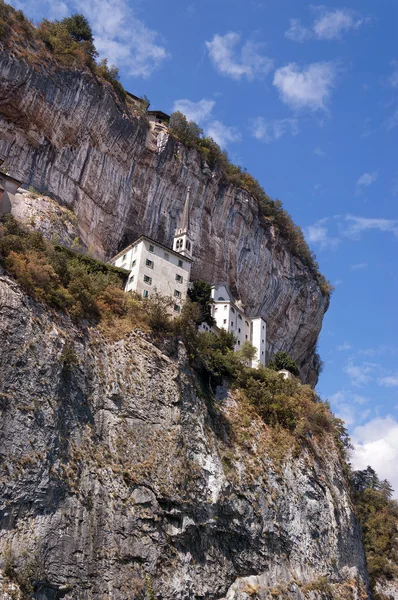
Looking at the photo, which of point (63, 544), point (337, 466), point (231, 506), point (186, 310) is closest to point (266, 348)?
point (337, 466)

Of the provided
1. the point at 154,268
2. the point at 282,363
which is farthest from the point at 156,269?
the point at 282,363

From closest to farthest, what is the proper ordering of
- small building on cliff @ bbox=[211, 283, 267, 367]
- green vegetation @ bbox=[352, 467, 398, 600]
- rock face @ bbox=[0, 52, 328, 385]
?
rock face @ bbox=[0, 52, 328, 385]
green vegetation @ bbox=[352, 467, 398, 600]
small building on cliff @ bbox=[211, 283, 267, 367]

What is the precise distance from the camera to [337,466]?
4156 centimetres

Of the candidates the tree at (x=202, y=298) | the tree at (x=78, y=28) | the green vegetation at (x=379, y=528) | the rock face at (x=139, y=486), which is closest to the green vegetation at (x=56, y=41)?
the tree at (x=78, y=28)

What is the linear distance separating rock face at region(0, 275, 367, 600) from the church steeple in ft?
45.3

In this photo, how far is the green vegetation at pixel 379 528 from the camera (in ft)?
153

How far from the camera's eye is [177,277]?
4316 centimetres

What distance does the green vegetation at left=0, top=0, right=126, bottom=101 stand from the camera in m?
43.4

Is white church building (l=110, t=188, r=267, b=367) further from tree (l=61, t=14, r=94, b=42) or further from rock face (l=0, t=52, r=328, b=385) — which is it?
tree (l=61, t=14, r=94, b=42)

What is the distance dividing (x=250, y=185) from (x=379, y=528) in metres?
30.2

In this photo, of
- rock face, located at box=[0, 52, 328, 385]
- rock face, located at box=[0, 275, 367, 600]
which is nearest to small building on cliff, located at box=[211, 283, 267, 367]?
rock face, located at box=[0, 52, 328, 385]

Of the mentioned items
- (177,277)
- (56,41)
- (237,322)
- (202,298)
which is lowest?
(202,298)

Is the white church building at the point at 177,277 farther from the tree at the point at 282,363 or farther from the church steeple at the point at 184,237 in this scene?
the tree at the point at 282,363

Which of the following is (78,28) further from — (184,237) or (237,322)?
(237,322)
